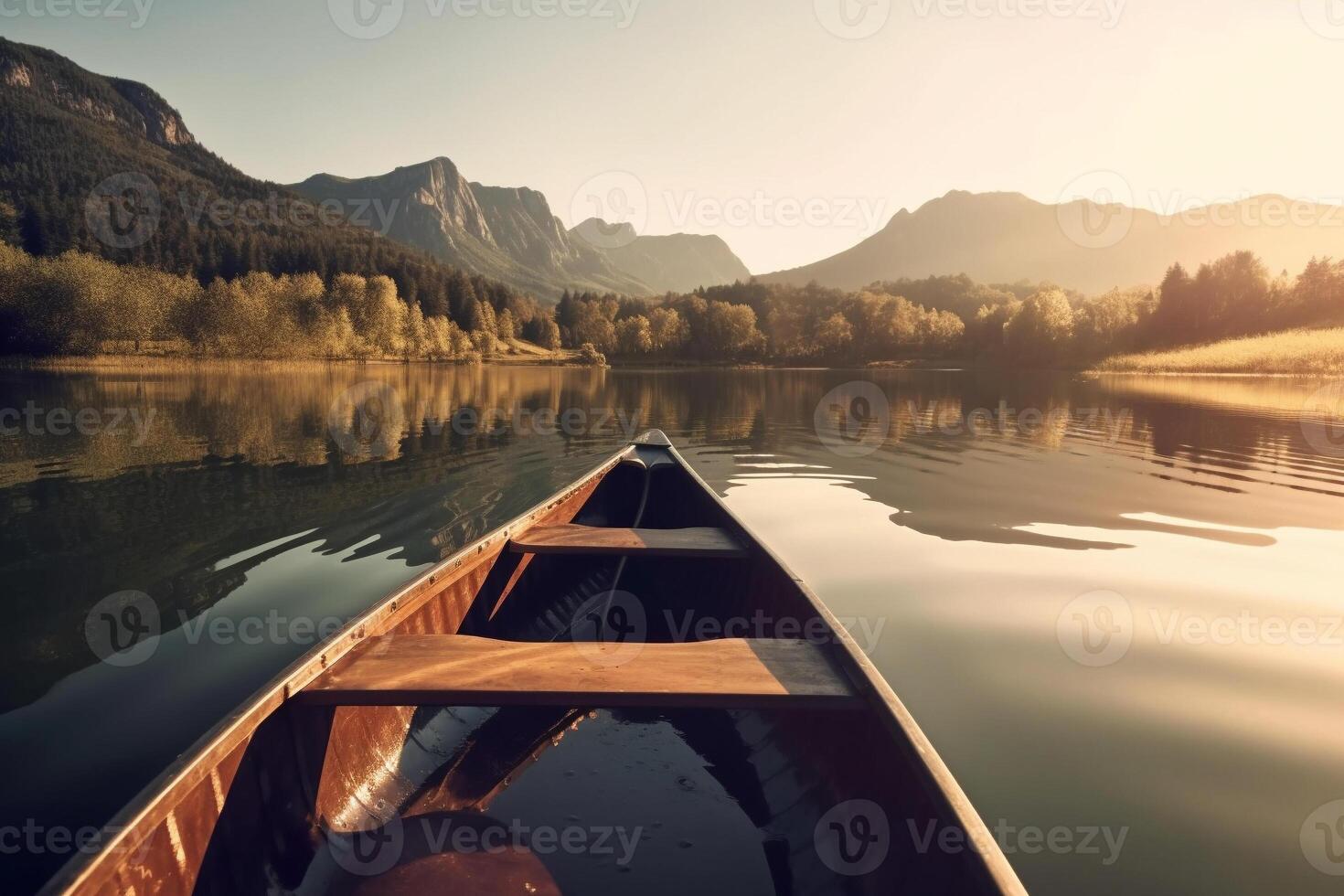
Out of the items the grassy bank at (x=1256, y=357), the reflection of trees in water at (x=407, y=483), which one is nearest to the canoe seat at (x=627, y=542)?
the reflection of trees in water at (x=407, y=483)

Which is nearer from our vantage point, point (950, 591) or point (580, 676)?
point (580, 676)

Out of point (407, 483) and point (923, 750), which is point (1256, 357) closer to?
point (407, 483)

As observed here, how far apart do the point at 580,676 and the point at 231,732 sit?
1.75 meters

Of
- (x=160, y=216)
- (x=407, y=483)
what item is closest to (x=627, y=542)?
(x=407, y=483)

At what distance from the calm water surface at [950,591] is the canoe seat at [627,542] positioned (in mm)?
2055

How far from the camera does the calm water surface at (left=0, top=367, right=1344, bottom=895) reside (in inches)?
178

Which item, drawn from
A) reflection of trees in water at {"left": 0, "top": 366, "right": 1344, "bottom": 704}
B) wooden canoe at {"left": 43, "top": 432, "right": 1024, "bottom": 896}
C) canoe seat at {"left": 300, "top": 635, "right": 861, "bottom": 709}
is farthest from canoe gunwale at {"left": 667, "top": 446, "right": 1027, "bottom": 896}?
reflection of trees in water at {"left": 0, "top": 366, "right": 1344, "bottom": 704}

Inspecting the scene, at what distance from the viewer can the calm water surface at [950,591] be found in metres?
4.53

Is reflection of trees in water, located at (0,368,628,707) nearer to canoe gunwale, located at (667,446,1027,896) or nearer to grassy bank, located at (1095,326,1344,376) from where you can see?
canoe gunwale, located at (667,446,1027,896)

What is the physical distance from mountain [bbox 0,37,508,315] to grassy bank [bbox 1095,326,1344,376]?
362ft

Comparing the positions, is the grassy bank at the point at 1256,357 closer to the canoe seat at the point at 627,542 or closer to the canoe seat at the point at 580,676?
the canoe seat at the point at 627,542

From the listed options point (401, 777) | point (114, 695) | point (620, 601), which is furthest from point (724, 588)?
point (114, 695)

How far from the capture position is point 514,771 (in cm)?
466

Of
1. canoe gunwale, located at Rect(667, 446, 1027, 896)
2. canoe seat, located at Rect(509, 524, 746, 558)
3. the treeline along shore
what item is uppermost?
the treeline along shore
